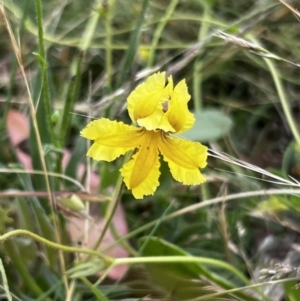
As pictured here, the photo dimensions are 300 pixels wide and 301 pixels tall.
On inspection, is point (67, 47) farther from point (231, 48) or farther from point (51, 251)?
point (51, 251)

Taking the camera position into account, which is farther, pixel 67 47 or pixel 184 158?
pixel 67 47

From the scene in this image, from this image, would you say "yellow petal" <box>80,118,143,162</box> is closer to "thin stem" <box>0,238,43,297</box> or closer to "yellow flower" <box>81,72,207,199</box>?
"yellow flower" <box>81,72,207,199</box>

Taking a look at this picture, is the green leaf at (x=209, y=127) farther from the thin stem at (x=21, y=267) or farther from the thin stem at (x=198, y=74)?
the thin stem at (x=21, y=267)

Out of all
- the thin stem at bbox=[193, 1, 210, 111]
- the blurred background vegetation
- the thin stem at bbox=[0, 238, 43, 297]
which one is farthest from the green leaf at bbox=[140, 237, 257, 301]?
the thin stem at bbox=[193, 1, 210, 111]

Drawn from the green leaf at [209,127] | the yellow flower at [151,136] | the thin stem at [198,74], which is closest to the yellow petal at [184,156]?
the yellow flower at [151,136]

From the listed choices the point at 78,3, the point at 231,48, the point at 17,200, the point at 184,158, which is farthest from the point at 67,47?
the point at 184,158

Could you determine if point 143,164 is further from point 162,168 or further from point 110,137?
point 162,168
